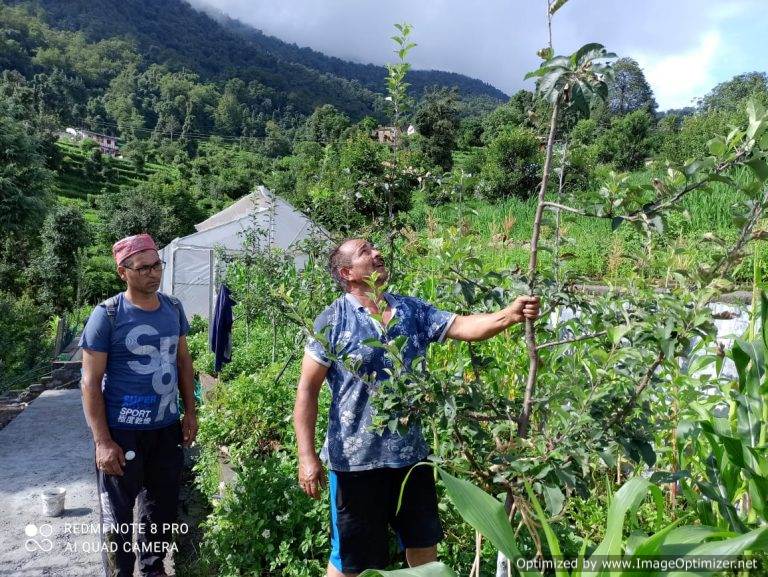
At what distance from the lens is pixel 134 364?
267cm

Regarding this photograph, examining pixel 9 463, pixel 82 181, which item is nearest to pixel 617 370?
pixel 9 463

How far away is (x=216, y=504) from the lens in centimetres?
294

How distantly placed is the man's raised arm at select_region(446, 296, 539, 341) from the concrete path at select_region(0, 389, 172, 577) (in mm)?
2254

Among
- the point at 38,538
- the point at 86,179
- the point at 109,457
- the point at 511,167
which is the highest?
the point at 86,179

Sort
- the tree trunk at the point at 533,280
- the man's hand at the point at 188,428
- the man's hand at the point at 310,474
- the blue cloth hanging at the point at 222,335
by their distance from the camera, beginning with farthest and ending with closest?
1. the blue cloth hanging at the point at 222,335
2. the man's hand at the point at 188,428
3. the man's hand at the point at 310,474
4. the tree trunk at the point at 533,280

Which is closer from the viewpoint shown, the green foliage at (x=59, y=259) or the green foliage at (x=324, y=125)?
the green foliage at (x=59, y=259)

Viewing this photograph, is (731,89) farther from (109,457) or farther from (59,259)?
(109,457)

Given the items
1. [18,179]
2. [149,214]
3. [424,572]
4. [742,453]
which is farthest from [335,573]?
[149,214]

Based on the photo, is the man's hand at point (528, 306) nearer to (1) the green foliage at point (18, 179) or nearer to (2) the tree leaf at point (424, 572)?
(2) the tree leaf at point (424, 572)

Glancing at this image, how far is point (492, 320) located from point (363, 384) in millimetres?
534

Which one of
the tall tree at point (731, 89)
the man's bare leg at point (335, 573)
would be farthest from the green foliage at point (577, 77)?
the tall tree at point (731, 89)

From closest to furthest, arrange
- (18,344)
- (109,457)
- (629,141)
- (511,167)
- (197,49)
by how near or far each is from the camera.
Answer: (109,457), (18,344), (511,167), (629,141), (197,49)

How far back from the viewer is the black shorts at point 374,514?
2.10m

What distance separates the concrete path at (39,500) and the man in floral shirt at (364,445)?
5.17ft
